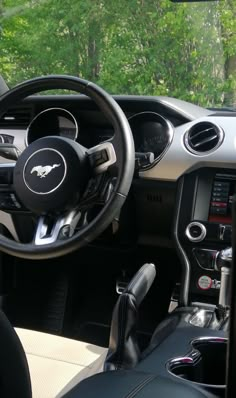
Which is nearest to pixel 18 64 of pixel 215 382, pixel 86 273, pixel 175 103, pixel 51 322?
pixel 175 103

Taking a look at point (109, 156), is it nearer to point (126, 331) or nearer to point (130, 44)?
point (126, 331)

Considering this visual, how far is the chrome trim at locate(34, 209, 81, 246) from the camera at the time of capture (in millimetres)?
2012

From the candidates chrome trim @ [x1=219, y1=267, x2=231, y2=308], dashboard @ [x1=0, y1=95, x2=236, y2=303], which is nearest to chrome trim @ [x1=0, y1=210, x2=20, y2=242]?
dashboard @ [x1=0, y1=95, x2=236, y2=303]

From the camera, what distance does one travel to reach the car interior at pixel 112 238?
1667 mm

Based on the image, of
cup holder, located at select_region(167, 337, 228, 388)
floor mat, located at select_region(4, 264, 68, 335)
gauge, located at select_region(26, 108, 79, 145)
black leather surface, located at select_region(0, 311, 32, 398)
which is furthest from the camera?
floor mat, located at select_region(4, 264, 68, 335)

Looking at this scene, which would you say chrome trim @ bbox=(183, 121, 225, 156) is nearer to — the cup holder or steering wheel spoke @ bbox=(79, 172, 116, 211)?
steering wheel spoke @ bbox=(79, 172, 116, 211)

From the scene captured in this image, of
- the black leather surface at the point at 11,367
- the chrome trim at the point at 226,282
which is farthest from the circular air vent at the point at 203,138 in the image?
the black leather surface at the point at 11,367

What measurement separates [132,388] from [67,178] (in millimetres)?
980

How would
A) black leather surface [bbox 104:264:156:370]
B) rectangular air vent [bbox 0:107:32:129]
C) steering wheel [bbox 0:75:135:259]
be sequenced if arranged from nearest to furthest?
black leather surface [bbox 104:264:156:370]
steering wheel [bbox 0:75:135:259]
rectangular air vent [bbox 0:107:32:129]

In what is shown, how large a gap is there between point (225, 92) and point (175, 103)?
0.20 meters

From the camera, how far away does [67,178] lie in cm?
203

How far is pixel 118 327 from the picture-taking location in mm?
1911

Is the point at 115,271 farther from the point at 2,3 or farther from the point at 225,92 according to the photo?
the point at 2,3

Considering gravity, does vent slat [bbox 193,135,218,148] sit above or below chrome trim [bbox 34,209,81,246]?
above
